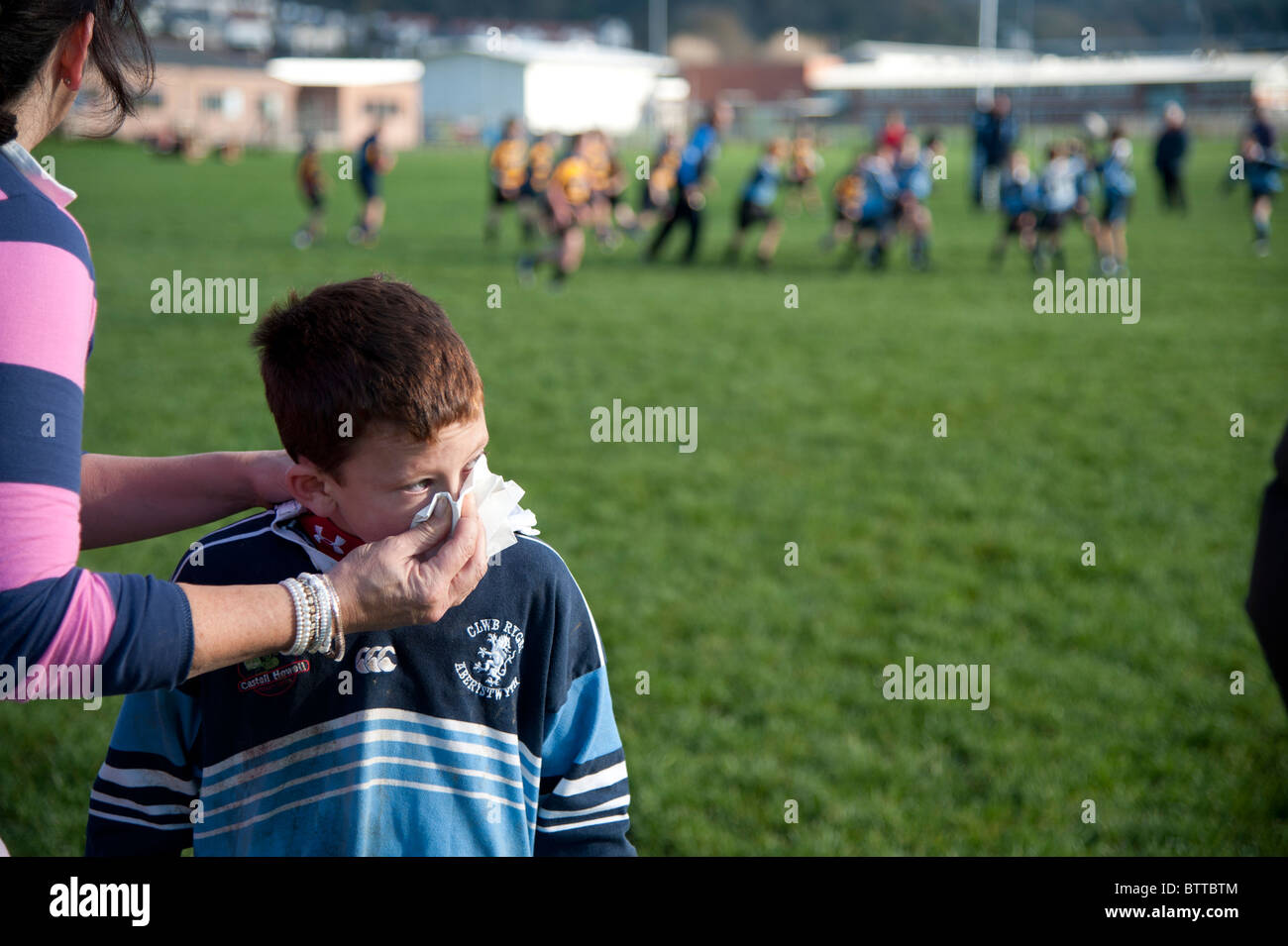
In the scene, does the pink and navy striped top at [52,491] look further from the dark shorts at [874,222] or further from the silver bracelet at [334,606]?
the dark shorts at [874,222]

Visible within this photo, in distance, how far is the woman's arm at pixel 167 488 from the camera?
167 centimetres

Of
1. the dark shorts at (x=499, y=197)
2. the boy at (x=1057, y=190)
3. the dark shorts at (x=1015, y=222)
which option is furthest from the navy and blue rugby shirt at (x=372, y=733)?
the dark shorts at (x=499, y=197)

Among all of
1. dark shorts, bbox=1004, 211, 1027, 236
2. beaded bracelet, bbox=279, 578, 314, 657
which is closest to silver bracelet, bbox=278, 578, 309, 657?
beaded bracelet, bbox=279, 578, 314, 657

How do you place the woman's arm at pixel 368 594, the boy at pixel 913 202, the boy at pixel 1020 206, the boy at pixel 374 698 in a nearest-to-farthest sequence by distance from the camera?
the woman's arm at pixel 368 594, the boy at pixel 374 698, the boy at pixel 1020 206, the boy at pixel 913 202

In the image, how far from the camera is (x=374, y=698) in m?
1.60

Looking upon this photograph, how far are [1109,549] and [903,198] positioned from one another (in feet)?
41.3

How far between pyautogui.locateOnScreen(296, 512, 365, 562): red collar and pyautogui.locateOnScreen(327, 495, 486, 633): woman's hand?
0.79ft

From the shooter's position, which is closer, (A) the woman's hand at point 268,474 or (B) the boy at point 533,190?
(A) the woman's hand at point 268,474

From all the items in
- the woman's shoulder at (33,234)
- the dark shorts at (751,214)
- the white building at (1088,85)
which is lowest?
the woman's shoulder at (33,234)

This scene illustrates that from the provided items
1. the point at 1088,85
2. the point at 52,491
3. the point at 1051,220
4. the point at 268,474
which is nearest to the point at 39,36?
the point at 52,491

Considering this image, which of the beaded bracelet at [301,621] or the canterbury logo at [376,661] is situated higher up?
the beaded bracelet at [301,621]

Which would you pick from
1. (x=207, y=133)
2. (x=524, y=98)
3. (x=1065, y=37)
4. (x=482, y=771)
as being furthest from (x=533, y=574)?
(x=1065, y=37)

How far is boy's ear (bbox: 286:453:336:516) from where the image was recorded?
1.54 m
